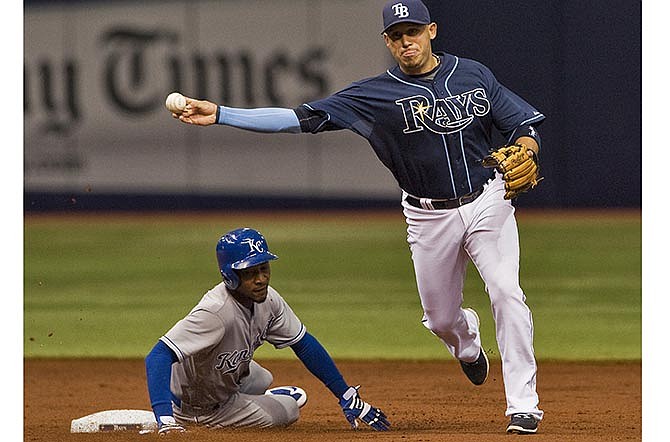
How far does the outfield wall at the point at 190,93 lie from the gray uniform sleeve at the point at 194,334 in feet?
32.0

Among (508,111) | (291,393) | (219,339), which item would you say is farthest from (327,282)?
(219,339)

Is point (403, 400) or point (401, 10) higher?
point (401, 10)

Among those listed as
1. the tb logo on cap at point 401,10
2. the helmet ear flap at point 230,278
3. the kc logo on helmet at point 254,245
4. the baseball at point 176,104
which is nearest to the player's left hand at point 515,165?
the tb logo on cap at point 401,10

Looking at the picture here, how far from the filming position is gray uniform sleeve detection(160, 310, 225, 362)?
4.27 metres

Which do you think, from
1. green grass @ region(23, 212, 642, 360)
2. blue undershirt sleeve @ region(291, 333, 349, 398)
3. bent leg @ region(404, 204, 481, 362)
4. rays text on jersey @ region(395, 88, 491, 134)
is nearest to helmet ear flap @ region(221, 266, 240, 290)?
blue undershirt sleeve @ region(291, 333, 349, 398)

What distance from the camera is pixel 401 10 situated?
450 centimetres

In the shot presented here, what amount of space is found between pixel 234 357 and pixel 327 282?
241 inches

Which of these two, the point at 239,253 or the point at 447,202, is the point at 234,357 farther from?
the point at 447,202

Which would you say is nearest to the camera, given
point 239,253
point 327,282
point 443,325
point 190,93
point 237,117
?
point 239,253

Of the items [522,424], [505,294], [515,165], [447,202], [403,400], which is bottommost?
[403,400]

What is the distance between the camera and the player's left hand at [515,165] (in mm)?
4363

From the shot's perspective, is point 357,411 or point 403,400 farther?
point 403,400

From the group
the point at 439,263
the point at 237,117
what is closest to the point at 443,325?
the point at 439,263

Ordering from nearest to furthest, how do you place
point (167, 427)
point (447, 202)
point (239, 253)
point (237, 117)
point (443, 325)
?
point (167, 427) < point (239, 253) < point (237, 117) < point (447, 202) < point (443, 325)
